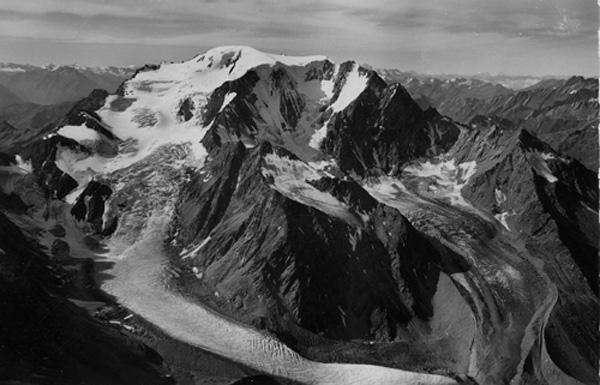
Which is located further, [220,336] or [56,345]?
[220,336]

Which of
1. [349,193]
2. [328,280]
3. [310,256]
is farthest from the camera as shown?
[349,193]

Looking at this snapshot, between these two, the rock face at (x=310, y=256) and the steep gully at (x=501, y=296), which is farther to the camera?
the rock face at (x=310, y=256)

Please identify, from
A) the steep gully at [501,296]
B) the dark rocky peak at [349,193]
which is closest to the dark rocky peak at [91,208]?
the dark rocky peak at [349,193]

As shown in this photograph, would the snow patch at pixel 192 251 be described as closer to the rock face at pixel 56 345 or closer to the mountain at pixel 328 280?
the mountain at pixel 328 280

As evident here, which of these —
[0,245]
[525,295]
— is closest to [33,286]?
[0,245]

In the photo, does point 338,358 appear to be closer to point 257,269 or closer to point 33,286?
point 257,269

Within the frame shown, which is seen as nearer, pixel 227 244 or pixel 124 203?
A: pixel 227 244

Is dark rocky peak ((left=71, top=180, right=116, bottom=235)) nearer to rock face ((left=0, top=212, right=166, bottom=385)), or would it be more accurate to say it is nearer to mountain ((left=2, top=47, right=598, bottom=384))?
mountain ((left=2, top=47, right=598, bottom=384))

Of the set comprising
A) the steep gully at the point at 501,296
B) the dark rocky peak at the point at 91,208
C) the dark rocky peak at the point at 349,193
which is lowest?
the dark rocky peak at the point at 91,208

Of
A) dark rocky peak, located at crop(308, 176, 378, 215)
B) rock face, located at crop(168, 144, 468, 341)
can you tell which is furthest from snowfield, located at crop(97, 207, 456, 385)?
dark rocky peak, located at crop(308, 176, 378, 215)

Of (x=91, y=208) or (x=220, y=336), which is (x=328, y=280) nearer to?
(x=220, y=336)

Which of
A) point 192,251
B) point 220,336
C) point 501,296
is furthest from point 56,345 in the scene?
point 501,296
